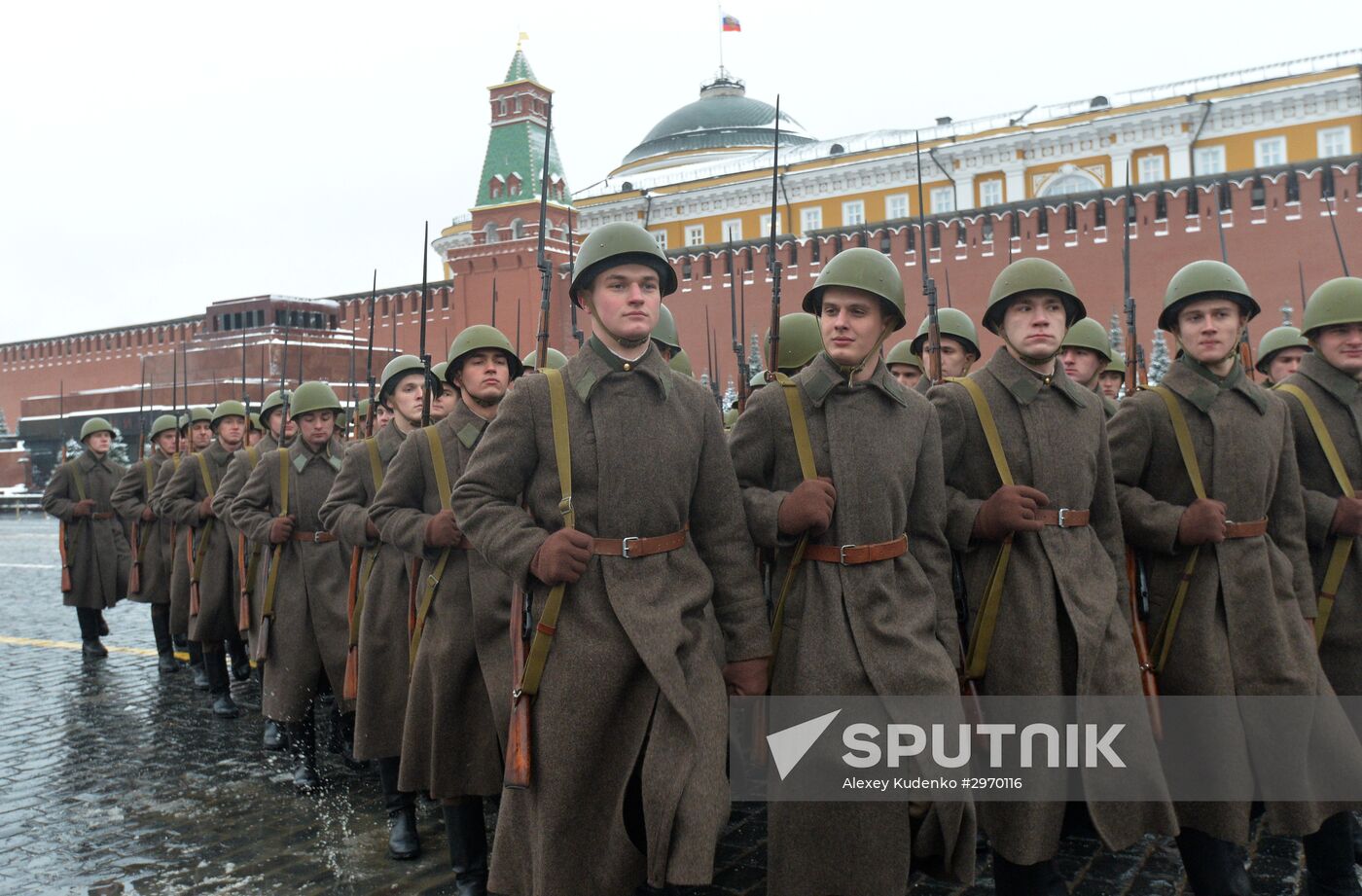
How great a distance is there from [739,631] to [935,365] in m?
1.60

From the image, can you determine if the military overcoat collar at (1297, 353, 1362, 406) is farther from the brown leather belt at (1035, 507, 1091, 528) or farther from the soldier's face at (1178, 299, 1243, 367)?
the brown leather belt at (1035, 507, 1091, 528)

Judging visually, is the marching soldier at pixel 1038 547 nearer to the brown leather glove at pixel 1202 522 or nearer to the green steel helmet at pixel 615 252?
the brown leather glove at pixel 1202 522

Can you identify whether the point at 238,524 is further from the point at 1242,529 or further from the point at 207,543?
the point at 1242,529

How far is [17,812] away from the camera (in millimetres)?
4969

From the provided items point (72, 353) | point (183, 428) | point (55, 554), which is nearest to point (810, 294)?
point (183, 428)

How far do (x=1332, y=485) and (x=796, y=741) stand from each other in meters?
2.38

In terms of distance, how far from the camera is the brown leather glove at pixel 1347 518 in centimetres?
385

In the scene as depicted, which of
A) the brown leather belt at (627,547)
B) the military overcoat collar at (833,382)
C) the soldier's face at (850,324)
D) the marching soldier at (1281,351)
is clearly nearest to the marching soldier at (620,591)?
the brown leather belt at (627,547)

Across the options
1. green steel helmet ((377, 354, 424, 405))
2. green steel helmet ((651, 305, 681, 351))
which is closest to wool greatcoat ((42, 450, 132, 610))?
green steel helmet ((377, 354, 424, 405))

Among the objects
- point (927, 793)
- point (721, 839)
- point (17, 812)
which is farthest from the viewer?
point (17, 812)

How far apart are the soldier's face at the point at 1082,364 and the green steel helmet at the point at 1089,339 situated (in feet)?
0.08

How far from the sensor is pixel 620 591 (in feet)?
9.57

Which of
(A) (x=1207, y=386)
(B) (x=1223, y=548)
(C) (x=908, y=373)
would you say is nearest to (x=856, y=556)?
(B) (x=1223, y=548)

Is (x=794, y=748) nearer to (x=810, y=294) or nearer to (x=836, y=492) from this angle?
(x=836, y=492)
